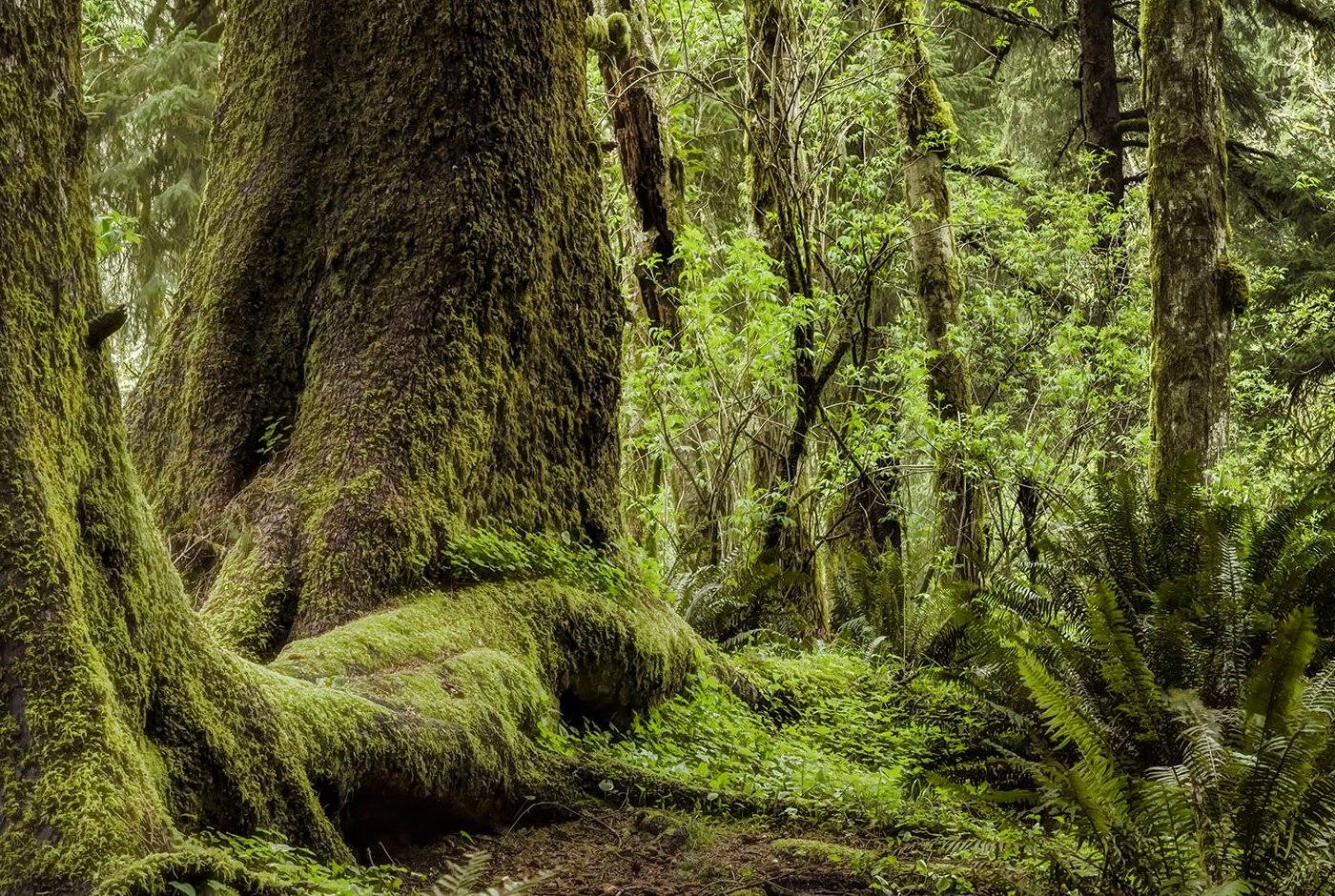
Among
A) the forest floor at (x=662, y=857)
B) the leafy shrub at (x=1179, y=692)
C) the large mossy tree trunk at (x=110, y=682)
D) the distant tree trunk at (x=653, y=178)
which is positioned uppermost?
the distant tree trunk at (x=653, y=178)

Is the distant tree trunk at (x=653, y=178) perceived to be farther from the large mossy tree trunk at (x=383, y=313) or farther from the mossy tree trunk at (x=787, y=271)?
the large mossy tree trunk at (x=383, y=313)

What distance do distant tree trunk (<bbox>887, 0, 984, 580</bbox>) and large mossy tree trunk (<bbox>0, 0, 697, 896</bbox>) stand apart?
29.6 ft

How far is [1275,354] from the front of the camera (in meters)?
17.7

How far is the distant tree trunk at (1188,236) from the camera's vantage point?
8141mm

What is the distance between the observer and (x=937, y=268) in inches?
475

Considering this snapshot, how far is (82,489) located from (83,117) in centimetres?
95

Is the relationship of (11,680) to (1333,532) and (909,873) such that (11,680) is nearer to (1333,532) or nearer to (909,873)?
(909,873)

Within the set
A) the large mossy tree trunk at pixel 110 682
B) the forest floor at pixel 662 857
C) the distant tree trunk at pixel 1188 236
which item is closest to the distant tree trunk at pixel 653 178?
the distant tree trunk at pixel 1188 236

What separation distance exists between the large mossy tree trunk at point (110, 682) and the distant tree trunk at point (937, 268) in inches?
355

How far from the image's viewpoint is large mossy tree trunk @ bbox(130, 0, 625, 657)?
4.82 m

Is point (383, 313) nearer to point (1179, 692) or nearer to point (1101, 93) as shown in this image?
point (1179, 692)

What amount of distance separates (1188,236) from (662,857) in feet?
21.9

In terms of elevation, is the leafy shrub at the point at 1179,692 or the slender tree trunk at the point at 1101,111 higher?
the slender tree trunk at the point at 1101,111

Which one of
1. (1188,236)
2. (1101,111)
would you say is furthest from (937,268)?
(1101,111)
